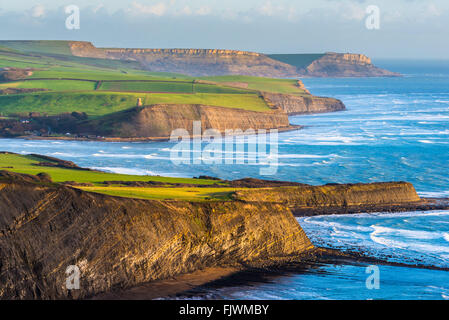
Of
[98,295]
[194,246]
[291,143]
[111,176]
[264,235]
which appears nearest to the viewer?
[98,295]

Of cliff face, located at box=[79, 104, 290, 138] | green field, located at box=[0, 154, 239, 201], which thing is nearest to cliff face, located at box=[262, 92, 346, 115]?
cliff face, located at box=[79, 104, 290, 138]

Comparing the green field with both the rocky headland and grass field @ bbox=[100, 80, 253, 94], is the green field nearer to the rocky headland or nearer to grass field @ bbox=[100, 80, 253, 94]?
the rocky headland

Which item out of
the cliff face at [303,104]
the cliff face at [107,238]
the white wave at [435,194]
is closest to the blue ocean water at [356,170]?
the white wave at [435,194]

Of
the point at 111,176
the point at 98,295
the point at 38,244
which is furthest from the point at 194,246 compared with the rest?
the point at 111,176

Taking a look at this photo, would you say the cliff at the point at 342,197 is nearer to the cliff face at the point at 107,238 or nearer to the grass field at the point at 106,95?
the cliff face at the point at 107,238
